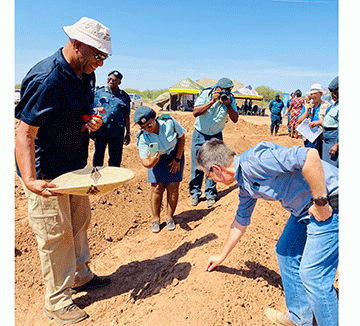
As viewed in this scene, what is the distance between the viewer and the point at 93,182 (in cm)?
247

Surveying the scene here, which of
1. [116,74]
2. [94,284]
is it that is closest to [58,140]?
[94,284]

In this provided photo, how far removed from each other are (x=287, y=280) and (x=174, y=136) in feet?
6.96

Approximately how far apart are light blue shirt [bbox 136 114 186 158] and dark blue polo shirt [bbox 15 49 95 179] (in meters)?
0.99

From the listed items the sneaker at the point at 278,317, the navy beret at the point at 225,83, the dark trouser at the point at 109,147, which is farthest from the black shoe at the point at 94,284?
the navy beret at the point at 225,83

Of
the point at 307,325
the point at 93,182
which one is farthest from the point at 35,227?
the point at 307,325

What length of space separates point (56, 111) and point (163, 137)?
164 centimetres

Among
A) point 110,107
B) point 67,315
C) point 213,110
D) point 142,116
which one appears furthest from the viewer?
point 110,107

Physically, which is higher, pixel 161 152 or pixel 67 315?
pixel 161 152

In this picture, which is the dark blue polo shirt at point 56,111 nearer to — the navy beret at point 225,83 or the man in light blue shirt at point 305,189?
the man in light blue shirt at point 305,189

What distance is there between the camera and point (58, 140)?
104 inches

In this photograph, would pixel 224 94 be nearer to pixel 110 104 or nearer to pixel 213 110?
pixel 213 110

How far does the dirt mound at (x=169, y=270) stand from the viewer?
265 centimetres

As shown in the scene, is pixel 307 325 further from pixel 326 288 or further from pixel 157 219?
pixel 157 219

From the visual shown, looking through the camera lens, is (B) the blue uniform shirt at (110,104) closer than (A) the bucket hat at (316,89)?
Yes
